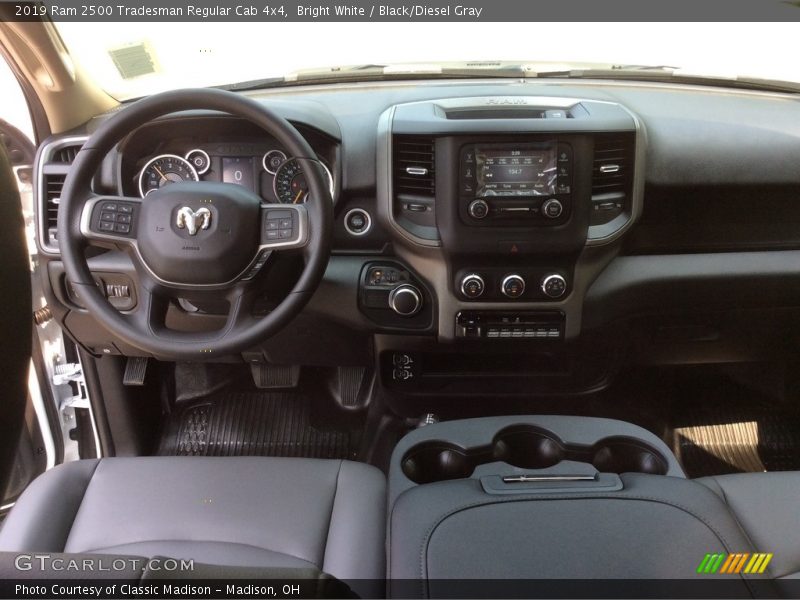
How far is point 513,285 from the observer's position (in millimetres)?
1801

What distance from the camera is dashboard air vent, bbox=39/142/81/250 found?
1.75 metres

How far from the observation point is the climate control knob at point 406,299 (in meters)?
1.83

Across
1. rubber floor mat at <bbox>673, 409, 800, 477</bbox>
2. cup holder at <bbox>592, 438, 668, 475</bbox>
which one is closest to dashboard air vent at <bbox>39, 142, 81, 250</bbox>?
cup holder at <bbox>592, 438, 668, 475</bbox>

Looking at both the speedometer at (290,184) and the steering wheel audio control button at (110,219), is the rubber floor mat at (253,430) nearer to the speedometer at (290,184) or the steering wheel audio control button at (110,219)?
the speedometer at (290,184)

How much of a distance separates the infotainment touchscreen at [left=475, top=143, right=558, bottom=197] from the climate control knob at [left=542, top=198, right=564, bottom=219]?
2cm

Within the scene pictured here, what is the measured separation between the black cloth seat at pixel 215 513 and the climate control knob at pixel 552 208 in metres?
0.74

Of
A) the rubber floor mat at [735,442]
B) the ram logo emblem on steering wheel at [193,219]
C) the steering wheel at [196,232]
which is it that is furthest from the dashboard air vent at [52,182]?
the rubber floor mat at [735,442]

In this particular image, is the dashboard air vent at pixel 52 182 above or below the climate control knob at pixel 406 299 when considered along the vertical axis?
above

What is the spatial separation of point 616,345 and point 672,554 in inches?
39.8

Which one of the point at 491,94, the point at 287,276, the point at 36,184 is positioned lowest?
the point at 287,276

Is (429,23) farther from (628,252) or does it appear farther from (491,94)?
(628,252)

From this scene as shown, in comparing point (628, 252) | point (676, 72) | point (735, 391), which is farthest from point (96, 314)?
point (735, 391)

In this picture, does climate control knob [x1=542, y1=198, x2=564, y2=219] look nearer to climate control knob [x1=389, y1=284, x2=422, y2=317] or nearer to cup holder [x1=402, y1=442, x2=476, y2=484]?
climate control knob [x1=389, y1=284, x2=422, y2=317]

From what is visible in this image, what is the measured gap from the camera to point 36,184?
1765 millimetres
